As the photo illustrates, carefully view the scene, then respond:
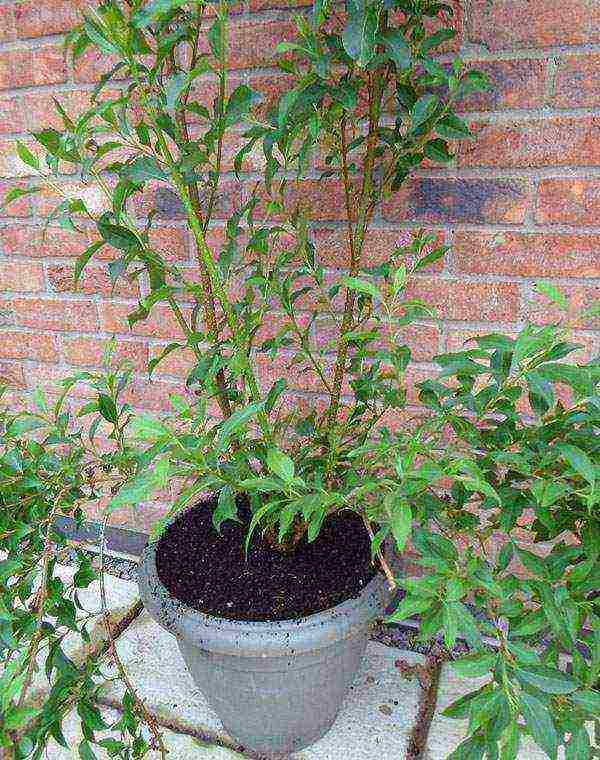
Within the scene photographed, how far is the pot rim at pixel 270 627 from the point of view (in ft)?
3.66

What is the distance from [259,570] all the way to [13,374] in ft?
3.30

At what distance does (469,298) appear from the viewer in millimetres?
1363

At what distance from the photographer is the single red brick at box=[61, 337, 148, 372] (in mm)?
1688

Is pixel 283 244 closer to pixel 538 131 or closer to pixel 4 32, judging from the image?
pixel 538 131

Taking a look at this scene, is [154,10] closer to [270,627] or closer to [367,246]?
[367,246]

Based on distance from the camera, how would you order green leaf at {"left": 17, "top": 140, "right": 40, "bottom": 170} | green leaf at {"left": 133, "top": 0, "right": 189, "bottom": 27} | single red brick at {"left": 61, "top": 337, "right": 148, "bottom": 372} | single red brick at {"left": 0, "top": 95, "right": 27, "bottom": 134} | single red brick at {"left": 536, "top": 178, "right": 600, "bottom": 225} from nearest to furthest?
green leaf at {"left": 133, "top": 0, "right": 189, "bottom": 27} → green leaf at {"left": 17, "top": 140, "right": 40, "bottom": 170} → single red brick at {"left": 536, "top": 178, "right": 600, "bottom": 225} → single red brick at {"left": 0, "top": 95, "right": 27, "bottom": 134} → single red brick at {"left": 61, "top": 337, "right": 148, "bottom": 372}

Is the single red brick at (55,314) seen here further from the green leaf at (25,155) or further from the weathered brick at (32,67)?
the green leaf at (25,155)

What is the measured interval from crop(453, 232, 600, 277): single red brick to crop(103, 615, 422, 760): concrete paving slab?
34.0 inches

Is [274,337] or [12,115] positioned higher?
[12,115]

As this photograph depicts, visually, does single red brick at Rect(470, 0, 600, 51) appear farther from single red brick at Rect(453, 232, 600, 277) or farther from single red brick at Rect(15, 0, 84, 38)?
single red brick at Rect(15, 0, 84, 38)

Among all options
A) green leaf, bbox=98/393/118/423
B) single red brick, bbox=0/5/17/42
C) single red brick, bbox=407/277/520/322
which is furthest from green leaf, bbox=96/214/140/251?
single red brick, bbox=0/5/17/42

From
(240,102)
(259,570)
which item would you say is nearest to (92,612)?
(259,570)

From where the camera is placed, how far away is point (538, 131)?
122cm

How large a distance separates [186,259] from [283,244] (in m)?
0.25
